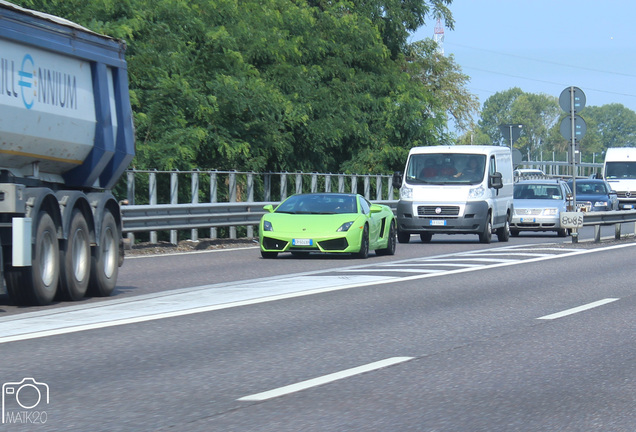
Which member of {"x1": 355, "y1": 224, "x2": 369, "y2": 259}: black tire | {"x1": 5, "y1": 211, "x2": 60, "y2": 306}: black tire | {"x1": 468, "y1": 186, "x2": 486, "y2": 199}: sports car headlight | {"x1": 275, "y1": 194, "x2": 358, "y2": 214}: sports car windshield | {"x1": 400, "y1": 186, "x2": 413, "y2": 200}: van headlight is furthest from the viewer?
{"x1": 400, "y1": 186, "x2": 413, "y2": 200}: van headlight

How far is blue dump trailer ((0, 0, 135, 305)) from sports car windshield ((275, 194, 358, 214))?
22.9 ft

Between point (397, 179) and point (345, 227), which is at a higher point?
point (397, 179)

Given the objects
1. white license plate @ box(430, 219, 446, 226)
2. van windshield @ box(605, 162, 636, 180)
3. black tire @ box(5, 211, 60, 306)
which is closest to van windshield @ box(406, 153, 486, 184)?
white license plate @ box(430, 219, 446, 226)

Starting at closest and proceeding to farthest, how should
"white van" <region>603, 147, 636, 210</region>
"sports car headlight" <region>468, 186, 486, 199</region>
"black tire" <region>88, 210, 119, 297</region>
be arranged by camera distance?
1. "black tire" <region>88, 210, 119, 297</region>
2. "sports car headlight" <region>468, 186, 486, 199</region>
3. "white van" <region>603, 147, 636, 210</region>

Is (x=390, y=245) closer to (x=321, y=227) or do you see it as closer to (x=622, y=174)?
(x=321, y=227)

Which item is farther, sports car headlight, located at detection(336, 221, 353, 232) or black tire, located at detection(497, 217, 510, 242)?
black tire, located at detection(497, 217, 510, 242)

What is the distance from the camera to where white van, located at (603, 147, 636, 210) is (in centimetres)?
5092

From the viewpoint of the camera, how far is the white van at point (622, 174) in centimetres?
5092

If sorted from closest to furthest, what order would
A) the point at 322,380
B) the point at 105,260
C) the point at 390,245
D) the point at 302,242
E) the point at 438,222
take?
the point at 322,380
the point at 105,260
the point at 302,242
the point at 390,245
the point at 438,222

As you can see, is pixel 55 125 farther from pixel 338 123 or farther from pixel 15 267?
pixel 338 123

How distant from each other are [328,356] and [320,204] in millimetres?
13073

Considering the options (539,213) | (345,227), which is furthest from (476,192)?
(345,227)

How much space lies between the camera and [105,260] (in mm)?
13781

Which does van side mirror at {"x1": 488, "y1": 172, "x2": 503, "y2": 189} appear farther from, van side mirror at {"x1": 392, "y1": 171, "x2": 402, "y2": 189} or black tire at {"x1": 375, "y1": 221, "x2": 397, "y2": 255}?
black tire at {"x1": 375, "y1": 221, "x2": 397, "y2": 255}
